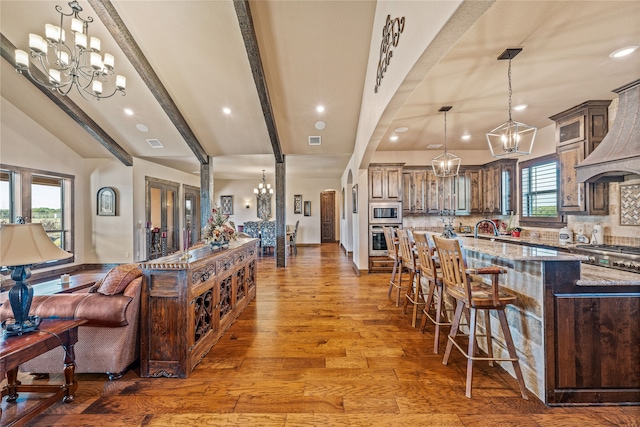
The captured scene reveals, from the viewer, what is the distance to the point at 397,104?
2697mm

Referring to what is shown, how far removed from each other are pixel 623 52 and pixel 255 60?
4.29 meters

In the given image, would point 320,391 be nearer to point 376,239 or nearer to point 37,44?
point 376,239

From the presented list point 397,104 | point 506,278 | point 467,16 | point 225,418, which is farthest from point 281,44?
point 225,418

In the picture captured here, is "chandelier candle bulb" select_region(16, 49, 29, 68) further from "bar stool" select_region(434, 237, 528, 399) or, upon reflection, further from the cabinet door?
the cabinet door

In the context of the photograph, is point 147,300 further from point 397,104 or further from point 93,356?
point 397,104

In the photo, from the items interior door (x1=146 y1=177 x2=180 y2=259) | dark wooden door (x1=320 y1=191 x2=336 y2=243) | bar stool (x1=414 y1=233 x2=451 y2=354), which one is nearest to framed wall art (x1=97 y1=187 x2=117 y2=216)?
interior door (x1=146 y1=177 x2=180 y2=259)

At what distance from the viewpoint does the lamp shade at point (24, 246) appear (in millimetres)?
1533

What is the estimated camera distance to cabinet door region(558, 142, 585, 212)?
369cm

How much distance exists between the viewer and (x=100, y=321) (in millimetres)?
2027

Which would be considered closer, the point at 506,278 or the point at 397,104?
the point at 506,278

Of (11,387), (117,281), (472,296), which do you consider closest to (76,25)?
(117,281)

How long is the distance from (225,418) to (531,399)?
7.24 feet

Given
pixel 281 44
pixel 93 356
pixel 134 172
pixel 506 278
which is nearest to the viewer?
pixel 93 356

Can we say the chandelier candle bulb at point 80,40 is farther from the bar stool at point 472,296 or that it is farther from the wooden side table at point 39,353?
the bar stool at point 472,296
